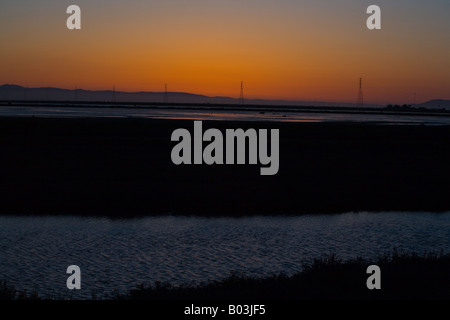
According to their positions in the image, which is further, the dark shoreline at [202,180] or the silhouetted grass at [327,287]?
the dark shoreline at [202,180]

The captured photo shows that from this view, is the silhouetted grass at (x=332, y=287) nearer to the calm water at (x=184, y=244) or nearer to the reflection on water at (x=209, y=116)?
the calm water at (x=184, y=244)

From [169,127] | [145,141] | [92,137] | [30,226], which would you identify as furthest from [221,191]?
[169,127]

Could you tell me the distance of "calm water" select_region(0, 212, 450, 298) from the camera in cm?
1567

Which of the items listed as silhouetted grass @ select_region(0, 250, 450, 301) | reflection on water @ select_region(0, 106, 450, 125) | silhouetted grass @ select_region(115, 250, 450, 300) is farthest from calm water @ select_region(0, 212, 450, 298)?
reflection on water @ select_region(0, 106, 450, 125)

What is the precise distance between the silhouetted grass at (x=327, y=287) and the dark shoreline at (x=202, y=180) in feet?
35.8

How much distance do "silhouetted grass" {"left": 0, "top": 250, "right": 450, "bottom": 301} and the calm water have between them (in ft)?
6.14

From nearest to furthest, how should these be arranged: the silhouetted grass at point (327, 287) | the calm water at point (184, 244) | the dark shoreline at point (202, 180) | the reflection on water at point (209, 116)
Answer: the silhouetted grass at point (327, 287) < the calm water at point (184, 244) < the dark shoreline at point (202, 180) < the reflection on water at point (209, 116)

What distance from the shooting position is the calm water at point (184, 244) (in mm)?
15672

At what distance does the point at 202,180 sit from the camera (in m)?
30.6

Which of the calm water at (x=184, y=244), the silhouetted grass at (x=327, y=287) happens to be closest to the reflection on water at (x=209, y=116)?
the calm water at (x=184, y=244)

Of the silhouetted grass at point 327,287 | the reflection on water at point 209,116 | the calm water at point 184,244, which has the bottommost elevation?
the calm water at point 184,244

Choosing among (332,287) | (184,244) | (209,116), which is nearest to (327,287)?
(332,287)

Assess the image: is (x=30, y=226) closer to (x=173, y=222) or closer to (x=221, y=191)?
(x=173, y=222)

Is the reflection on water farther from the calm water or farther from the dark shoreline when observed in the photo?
the calm water
